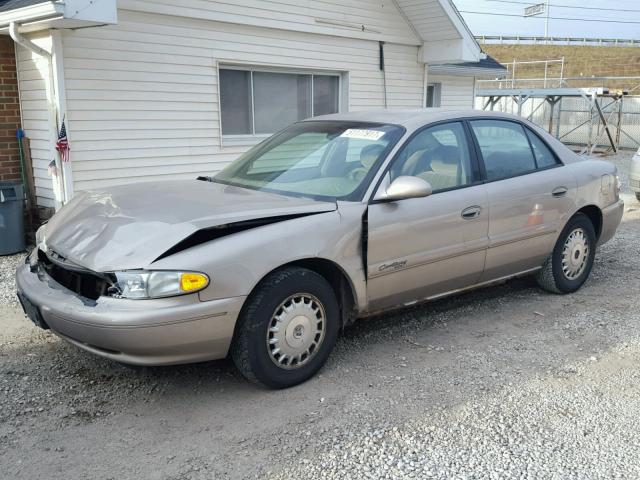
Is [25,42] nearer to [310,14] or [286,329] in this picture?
[310,14]

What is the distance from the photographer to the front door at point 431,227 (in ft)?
13.3

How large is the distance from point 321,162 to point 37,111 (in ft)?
14.7

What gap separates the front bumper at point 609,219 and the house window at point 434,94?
856 centimetres

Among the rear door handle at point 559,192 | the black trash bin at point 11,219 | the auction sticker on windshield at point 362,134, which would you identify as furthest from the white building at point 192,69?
the rear door handle at point 559,192

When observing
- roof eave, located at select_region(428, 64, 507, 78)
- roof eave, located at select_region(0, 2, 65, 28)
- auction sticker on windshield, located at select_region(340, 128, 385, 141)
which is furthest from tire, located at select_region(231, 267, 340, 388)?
roof eave, located at select_region(428, 64, 507, 78)

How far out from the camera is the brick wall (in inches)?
290

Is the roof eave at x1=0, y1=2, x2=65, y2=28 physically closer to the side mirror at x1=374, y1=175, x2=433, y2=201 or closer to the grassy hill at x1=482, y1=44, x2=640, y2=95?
the side mirror at x1=374, y1=175, x2=433, y2=201

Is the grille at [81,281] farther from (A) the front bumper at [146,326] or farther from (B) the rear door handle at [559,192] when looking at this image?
(B) the rear door handle at [559,192]

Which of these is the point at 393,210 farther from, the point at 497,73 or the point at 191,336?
the point at 497,73

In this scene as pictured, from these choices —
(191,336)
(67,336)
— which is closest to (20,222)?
(67,336)

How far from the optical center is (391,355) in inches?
169

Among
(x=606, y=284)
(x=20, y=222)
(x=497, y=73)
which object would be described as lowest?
(x=606, y=284)

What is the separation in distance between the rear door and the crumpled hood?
5.06ft

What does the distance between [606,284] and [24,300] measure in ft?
16.9
